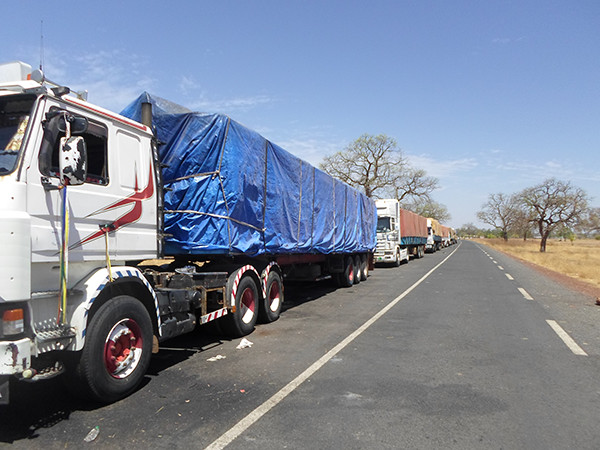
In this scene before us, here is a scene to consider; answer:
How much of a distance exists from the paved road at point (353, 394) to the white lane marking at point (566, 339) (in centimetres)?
5

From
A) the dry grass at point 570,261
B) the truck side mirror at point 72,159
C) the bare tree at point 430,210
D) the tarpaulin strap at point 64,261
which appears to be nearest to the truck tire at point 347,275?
the dry grass at point 570,261

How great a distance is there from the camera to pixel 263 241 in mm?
7715

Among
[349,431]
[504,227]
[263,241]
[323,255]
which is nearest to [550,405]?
[349,431]

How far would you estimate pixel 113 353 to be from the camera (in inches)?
168

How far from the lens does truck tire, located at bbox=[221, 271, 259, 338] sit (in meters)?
6.81

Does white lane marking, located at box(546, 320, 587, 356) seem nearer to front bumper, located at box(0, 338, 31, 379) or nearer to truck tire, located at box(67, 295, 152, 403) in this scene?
truck tire, located at box(67, 295, 152, 403)

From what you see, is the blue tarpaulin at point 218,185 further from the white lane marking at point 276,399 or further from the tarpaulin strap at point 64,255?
the white lane marking at point 276,399

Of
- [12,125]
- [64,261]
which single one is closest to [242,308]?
[64,261]

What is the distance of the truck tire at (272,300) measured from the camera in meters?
7.98

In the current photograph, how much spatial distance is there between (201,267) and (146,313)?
2470mm

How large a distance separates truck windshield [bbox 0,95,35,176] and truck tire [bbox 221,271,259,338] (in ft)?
12.1

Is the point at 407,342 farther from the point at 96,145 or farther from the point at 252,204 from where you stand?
the point at 96,145

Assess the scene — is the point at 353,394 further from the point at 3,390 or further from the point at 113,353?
the point at 3,390

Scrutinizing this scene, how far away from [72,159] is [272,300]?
5.48 m
